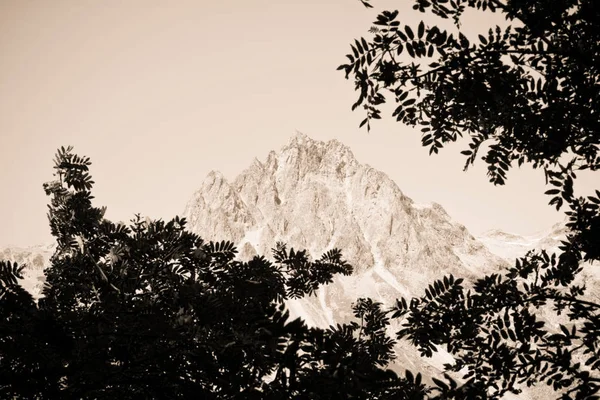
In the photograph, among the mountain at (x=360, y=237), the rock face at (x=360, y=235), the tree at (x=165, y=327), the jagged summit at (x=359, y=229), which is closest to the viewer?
the tree at (x=165, y=327)

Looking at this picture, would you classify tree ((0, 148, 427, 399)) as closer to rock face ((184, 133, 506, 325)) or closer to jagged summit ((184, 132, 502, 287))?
rock face ((184, 133, 506, 325))

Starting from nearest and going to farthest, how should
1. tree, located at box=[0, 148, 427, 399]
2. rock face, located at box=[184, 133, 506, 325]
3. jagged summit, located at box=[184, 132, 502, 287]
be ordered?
tree, located at box=[0, 148, 427, 399]
rock face, located at box=[184, 133, 506, 325]
jagged summit, located at box=[184, 132, 502, 287]

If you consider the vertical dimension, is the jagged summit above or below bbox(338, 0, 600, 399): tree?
above

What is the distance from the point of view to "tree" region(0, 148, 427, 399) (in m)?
2.44

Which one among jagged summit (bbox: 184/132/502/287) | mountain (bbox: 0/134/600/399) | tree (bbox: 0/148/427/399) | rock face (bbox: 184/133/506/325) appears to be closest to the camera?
tree (bbox: 0/148/427/399)

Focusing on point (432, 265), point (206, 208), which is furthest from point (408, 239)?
point (206, 208)

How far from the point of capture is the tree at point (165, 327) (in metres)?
2.44

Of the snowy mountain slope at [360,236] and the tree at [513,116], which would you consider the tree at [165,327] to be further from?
the snowy mountain slope at [360,236]

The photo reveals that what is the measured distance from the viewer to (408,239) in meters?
177

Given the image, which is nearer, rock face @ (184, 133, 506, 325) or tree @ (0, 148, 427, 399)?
tree @ (0, 148, 427, 399)

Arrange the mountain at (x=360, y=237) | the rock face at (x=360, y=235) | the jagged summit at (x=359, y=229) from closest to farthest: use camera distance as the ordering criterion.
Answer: the mountain at (x=360, y=237) < the rock face at (x=360, y=235) < the jagged summit at (x=359, y=229)

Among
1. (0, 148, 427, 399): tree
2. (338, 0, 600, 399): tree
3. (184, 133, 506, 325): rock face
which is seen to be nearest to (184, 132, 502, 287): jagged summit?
(184, 133, 506, 325): rock face

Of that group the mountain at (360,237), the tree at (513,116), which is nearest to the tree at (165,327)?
the tree at (513,116)

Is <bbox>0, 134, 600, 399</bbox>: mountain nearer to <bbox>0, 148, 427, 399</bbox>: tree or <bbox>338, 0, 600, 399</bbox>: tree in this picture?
<bbox>0, 148, 427, 399</bbox>: tree
